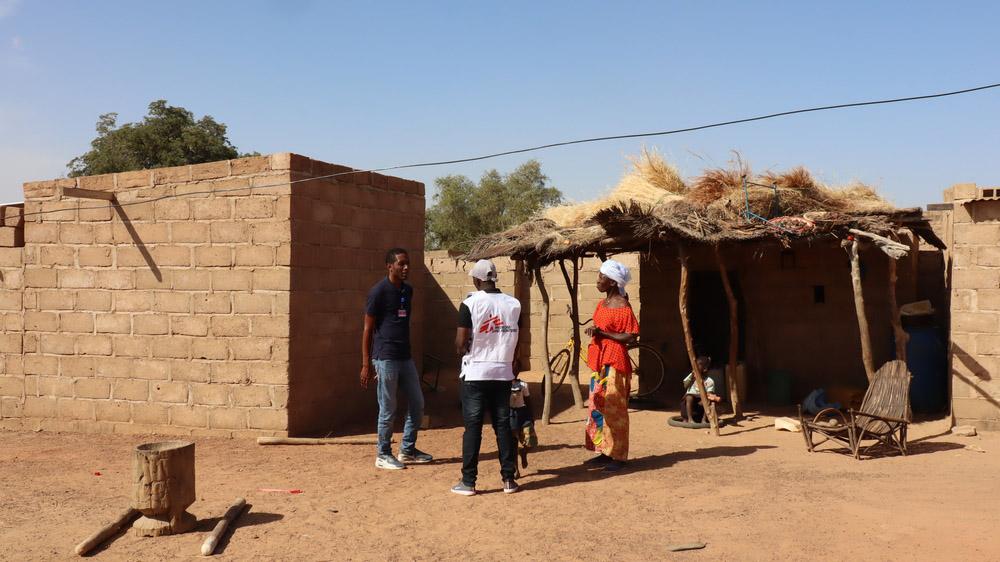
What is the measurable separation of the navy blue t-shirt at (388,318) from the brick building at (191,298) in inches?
66.6

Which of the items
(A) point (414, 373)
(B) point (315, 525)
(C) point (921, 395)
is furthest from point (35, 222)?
(C) point (921, 395)

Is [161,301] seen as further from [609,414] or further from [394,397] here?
[609,414]

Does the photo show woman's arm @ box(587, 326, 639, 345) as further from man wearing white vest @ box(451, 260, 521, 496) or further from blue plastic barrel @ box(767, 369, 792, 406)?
blue plastic barrel @ box(767, 369, 792, 406)

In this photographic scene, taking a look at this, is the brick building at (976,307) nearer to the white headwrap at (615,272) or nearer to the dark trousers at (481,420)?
the white headwrap at (615,272)

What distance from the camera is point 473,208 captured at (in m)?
29.5

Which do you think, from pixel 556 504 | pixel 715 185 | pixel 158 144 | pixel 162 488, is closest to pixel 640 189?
pixel 715 185

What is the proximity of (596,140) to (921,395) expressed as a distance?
477cm

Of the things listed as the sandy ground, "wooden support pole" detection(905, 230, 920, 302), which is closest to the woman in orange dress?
the sandy ground

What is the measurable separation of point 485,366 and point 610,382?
1.15m

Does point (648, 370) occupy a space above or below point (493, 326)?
below

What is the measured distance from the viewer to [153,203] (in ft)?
27.8

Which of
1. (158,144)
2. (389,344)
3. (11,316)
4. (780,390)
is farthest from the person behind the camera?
(158,144)

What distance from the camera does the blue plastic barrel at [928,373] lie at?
30.4 ft

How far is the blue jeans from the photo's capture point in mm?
6582
